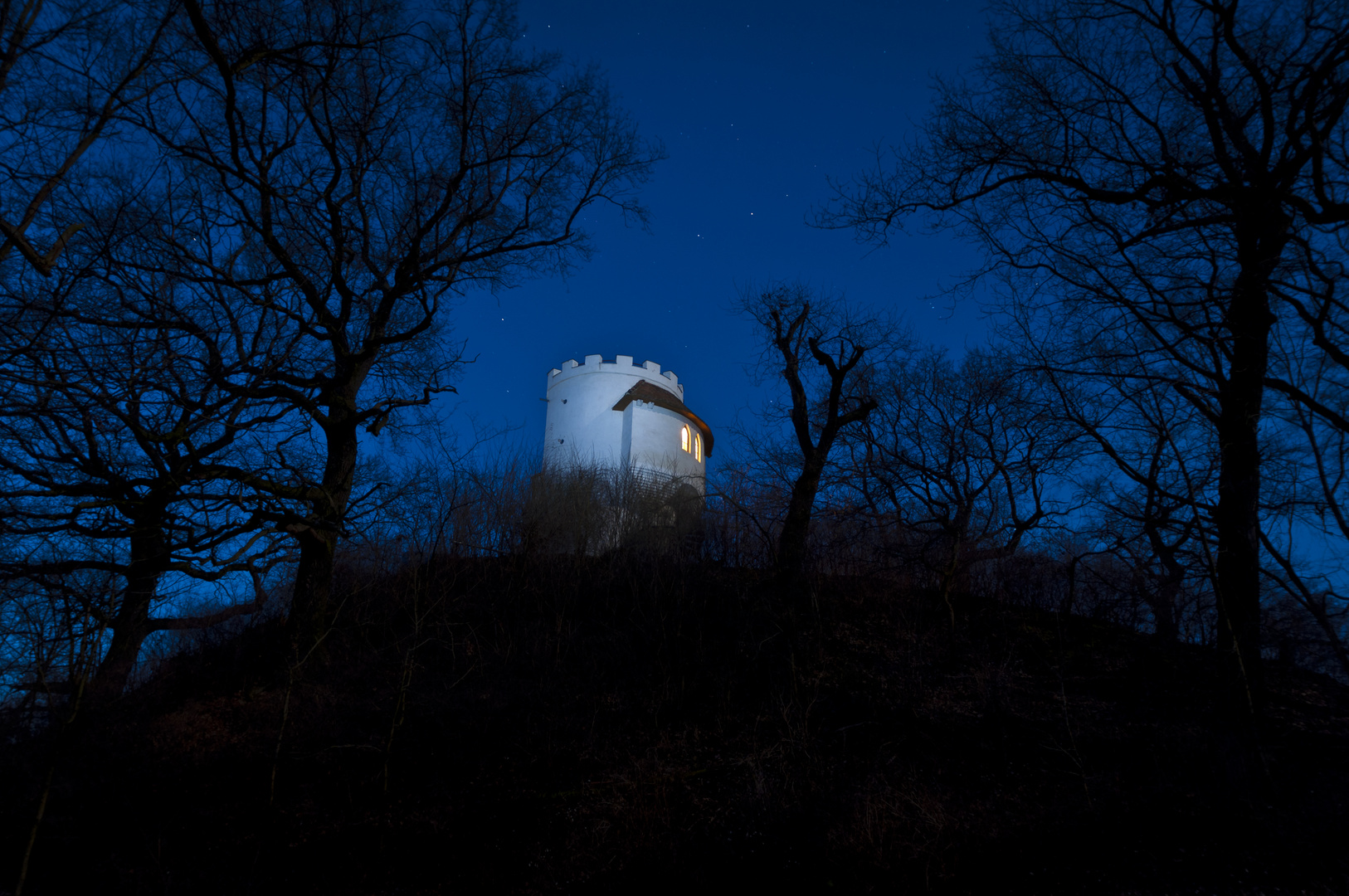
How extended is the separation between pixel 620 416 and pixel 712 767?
21.5m

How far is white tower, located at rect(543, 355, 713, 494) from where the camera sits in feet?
86.2

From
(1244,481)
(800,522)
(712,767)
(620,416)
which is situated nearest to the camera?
(1244,481)

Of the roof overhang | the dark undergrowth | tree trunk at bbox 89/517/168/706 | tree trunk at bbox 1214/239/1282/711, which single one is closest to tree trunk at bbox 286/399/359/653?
the dark undergrowth

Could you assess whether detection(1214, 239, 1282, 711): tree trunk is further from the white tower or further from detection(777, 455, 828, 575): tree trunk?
the white tower

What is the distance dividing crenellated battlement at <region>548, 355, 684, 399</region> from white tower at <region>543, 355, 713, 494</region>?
0.12ft

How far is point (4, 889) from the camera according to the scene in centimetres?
539

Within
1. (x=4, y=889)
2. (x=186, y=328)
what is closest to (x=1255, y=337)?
(x=186, y=328)

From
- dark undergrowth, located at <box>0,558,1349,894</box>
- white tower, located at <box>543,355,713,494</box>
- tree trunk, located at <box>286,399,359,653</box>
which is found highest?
white tower, located at <box>543,355,713,494</box>

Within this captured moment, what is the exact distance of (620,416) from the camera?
88.2ft

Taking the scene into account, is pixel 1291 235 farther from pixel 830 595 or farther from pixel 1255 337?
pixel 830 595

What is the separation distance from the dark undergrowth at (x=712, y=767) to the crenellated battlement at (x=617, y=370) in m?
19.4

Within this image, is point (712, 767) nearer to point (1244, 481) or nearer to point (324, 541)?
point (324, 541)

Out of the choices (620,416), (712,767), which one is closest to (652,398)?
(620,416)

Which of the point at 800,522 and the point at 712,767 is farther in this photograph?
the point at 800,522
